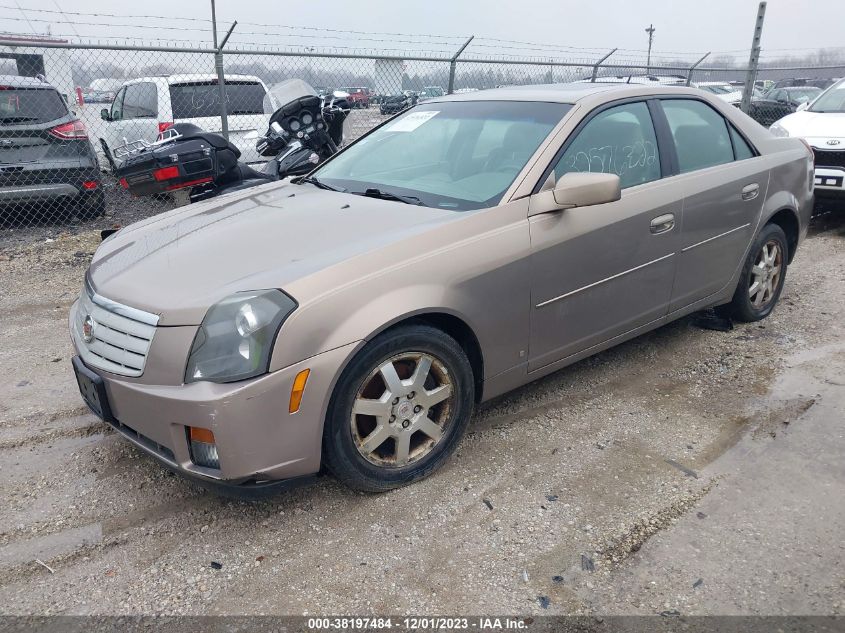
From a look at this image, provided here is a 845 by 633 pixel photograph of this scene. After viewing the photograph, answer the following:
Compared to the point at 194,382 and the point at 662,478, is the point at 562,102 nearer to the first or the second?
the point at 662,478

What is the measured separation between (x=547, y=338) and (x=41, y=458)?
246cm

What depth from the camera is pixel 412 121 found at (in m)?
4.00

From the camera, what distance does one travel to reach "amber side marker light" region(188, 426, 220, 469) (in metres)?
2.40

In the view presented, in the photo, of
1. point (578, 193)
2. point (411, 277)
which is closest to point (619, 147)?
point (578, 193)

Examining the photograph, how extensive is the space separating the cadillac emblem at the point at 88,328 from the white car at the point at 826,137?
7179mm

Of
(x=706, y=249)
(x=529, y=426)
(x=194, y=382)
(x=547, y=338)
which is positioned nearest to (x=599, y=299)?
(x=547, y=338)

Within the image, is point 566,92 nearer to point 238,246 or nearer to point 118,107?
point 238,246

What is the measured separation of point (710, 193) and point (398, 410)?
240 centimetres

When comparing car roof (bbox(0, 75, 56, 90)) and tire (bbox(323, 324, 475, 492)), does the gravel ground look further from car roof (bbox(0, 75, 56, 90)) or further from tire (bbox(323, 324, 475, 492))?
car roof (bbox(0, 75, 56, 90))

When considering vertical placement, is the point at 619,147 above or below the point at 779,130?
above

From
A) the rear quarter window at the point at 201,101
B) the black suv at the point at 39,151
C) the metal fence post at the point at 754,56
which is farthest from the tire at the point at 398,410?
the metal fence post at the point at 754,56

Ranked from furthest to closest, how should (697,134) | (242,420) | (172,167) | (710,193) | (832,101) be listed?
(832,101), (172,167), (697,134), (710,193), (242,420)

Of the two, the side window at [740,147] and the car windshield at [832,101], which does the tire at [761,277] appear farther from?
the car windshield at [832,101]

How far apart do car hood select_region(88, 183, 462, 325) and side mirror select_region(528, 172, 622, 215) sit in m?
0.42
